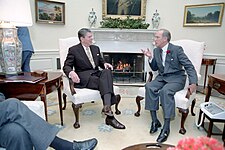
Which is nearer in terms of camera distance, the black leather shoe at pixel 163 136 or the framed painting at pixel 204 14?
the black leather shoe at pixel 163 136

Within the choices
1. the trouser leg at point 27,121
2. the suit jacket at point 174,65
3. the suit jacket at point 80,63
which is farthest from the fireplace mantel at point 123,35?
the trouser leg at point 27,121

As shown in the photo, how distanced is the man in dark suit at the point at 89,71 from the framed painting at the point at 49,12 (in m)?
1.81

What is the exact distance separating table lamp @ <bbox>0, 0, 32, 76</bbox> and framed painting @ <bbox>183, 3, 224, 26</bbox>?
3.50 meters

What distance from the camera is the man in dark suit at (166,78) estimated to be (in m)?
2.29

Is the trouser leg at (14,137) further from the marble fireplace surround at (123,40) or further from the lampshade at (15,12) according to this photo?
the marble fireplace surround at (123,40)

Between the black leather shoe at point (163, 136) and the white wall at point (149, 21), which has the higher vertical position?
the white wall at point (149, 21)

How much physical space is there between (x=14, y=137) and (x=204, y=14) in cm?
423

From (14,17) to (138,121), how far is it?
1952 mm

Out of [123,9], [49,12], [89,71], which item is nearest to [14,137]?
[89,71]

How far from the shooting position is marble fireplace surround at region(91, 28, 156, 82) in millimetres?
4422

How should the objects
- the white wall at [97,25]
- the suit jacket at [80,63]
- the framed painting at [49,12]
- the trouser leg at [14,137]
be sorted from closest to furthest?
the trouser leg at [14,137], the suit jacket at [80,63], the framed painting at [49,12], the white wall at [97,25]

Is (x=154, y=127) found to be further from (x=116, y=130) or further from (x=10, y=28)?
(x=10, y=28)

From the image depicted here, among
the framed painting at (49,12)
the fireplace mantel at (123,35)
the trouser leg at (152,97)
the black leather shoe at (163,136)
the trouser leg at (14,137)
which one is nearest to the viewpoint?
the trouser leg at (14,137)

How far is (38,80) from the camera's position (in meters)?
1.88
